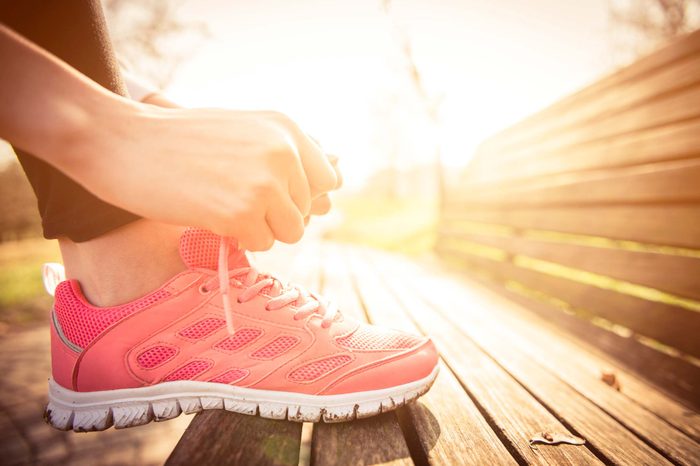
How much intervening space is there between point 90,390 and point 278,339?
489 millimetres

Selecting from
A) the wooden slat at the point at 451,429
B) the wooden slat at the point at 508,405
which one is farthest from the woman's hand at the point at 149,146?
the wooden slat at the point at 508,405

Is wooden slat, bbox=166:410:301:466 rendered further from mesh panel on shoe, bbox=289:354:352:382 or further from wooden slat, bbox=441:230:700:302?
wooden slat, bbox=441:230:700:302

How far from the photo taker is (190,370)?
80 centimetres

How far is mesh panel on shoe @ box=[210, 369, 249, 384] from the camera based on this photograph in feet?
2.62

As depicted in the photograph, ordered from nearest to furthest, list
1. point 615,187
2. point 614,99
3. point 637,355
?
point 637,355
point 615,187
point 614,99

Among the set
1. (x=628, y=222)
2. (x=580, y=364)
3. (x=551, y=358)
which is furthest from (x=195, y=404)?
(x=628, y=222)

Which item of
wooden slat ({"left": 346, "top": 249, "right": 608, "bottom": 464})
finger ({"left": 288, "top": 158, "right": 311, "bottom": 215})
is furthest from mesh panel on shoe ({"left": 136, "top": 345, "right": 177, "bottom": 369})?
wooden slat ({"left": 346, "top": 249, "right": 608, "bottom": 464})

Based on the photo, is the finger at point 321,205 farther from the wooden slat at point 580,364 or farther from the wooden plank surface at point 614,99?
the wooden plank surface at point 614,99

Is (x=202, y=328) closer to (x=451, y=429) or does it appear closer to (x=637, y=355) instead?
(x=451, y=429)

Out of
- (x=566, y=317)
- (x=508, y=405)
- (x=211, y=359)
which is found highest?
(x=211, y=359)

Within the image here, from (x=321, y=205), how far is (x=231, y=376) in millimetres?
547

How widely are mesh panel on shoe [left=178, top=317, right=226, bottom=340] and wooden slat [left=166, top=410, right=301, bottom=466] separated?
19 centimetres

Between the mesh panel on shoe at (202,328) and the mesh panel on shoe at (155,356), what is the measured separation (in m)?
0.05

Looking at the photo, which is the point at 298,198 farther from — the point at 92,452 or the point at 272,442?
the point at 92,452
